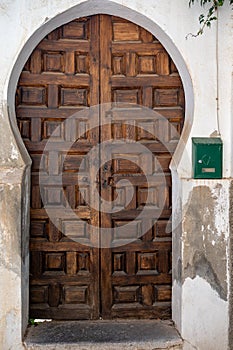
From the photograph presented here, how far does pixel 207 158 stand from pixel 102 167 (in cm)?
103

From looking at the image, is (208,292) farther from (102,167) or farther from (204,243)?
(102,167)

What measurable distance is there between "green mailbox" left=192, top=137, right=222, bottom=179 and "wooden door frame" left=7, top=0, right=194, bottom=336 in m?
0.16

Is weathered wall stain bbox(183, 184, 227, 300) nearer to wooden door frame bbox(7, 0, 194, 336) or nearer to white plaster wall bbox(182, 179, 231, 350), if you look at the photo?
white plaster wall bbox(182, 179, 231, 350)

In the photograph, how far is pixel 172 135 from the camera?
489 centimetres

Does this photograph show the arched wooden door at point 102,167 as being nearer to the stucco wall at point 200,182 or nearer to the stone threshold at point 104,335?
the stone threshold at point 104,335

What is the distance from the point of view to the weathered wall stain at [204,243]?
451cm

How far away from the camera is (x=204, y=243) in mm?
4520

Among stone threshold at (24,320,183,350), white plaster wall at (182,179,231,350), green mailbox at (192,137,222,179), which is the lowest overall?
stone threshold at (24,320,183,350)

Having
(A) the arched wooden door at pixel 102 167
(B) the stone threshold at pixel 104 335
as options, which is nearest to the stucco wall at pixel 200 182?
(B) the stone threshold at pixel 104 335

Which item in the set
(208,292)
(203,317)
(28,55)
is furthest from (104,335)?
(28,55)

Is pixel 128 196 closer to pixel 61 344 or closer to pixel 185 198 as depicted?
pixel 185 198

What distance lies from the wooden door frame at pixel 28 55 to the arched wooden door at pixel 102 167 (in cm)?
12

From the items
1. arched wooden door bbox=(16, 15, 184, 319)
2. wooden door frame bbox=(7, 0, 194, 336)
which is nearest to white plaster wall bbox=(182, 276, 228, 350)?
wooden door frame bbox=(7, 0, 194, 336)

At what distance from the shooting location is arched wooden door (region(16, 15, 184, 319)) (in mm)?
4781
